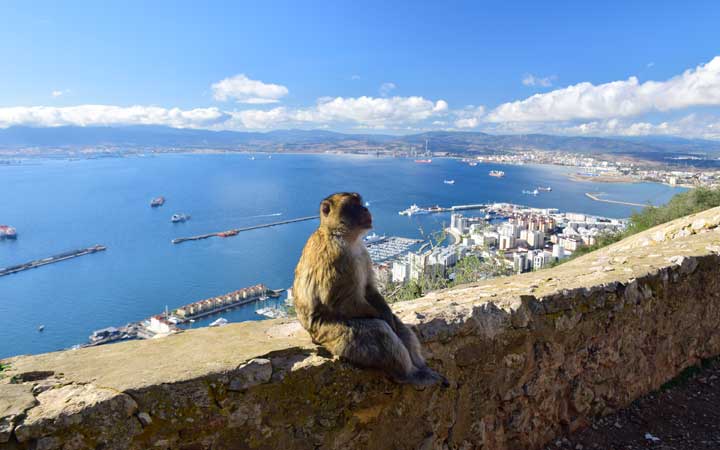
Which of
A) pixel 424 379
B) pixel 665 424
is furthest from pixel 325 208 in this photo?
pixel 665 424

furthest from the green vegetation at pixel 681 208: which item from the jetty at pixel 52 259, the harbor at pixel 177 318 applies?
the jetty at pixel 52 259

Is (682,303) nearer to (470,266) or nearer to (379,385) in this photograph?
(379,385)

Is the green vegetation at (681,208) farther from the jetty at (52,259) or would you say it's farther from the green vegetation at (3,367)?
the jetty at (52,259)

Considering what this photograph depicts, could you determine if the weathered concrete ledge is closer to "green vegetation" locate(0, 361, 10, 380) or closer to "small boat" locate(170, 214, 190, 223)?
"green vegetation" locate(0, 361, 10, 380)

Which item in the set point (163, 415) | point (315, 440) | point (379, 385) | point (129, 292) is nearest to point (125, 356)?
point (163, 415)

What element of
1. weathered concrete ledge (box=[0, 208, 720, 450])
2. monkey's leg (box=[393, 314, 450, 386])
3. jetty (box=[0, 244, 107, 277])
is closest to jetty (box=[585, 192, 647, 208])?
weathered concrete ledge (box=[0, 208, 720, 450])
